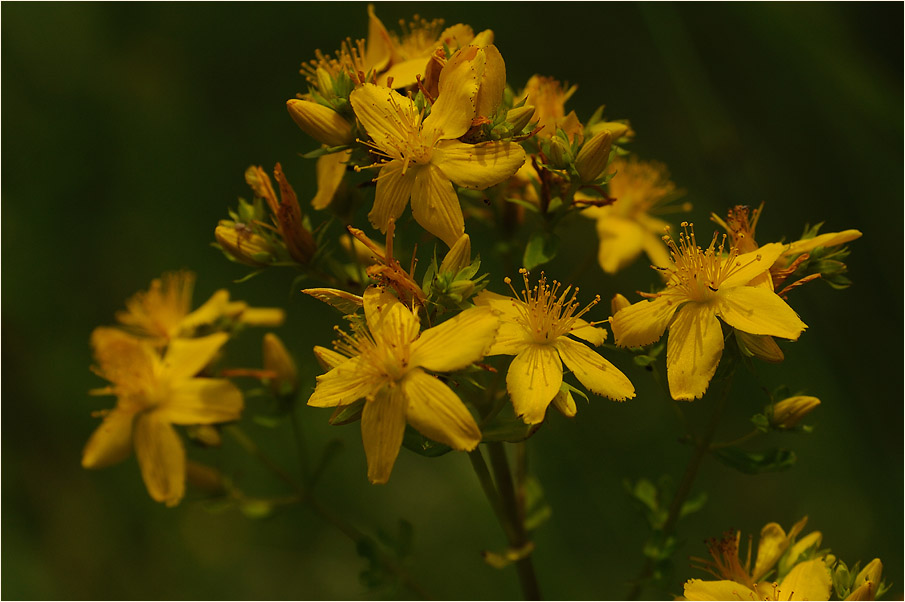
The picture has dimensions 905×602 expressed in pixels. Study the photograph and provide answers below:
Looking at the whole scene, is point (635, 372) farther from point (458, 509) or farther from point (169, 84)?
point (169, 84)

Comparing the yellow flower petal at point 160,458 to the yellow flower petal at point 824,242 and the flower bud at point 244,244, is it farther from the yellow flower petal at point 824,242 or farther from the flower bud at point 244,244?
the yellow flower petal at point 824,242

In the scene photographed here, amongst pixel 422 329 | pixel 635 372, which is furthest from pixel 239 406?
pixel 635 372

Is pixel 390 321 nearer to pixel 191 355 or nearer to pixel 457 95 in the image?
pixel 457 95

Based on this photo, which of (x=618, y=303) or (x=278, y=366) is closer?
(x=618, y=303)

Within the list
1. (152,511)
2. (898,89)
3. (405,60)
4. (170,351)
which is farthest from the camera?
(152,511)

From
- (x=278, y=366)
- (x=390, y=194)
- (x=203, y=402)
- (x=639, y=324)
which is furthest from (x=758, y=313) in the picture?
(x=203, y=402)

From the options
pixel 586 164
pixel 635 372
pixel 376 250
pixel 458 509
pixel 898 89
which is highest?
pixel 898 89

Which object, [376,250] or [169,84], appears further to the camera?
[169,84]
